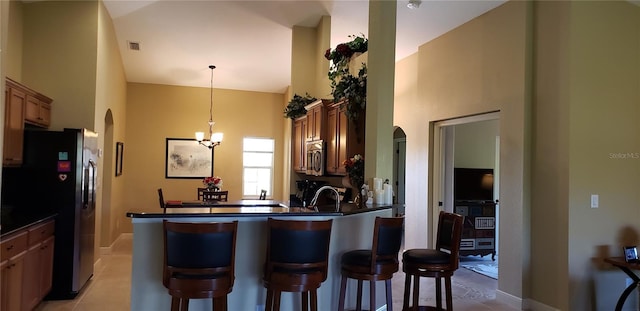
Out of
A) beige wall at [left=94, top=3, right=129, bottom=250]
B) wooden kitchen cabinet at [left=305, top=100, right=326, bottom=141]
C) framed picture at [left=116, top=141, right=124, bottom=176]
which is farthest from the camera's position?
framed picture at [left=116, top=141, right=124, bottom=176]

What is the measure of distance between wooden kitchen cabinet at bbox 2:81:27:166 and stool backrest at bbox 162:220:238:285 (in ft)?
7.59

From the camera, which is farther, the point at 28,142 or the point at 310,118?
the point at 310,118

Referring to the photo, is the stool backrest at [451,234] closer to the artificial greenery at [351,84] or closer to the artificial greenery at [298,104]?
the artificial greenery at [351,84]

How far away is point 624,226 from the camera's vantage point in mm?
3955

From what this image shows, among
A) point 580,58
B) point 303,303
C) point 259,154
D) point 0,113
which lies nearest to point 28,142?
point 0,113

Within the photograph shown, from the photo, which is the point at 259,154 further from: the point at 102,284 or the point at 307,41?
the point at 102,284

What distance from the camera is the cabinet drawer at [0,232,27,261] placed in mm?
3117

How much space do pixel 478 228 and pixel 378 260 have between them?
3.70 metres

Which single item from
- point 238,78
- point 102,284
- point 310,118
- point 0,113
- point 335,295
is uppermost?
point 238,78

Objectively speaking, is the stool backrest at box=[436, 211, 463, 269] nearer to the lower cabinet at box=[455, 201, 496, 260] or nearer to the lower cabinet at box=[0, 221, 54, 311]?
the lower cabinet at box=[455, 201, 496, 260]

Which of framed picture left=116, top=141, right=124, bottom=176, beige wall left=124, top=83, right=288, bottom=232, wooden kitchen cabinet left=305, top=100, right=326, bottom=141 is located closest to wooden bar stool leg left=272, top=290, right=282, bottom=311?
wooden kitchen cabinet left=305, top=100, right=326, bottom=141

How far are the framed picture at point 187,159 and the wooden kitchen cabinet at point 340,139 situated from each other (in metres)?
3.88

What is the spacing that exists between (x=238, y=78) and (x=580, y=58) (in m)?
5.92

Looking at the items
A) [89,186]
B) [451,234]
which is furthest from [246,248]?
[89,186]
